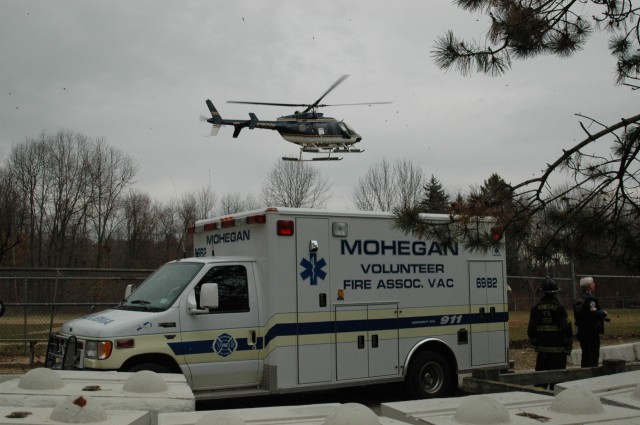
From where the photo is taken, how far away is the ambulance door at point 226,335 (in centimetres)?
807

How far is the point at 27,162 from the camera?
169 ft

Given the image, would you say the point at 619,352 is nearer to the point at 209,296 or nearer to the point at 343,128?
the point at 209,296

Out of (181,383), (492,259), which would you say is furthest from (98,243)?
(181,383)

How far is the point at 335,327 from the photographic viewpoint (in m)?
8.90

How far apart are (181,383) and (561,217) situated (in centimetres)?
458

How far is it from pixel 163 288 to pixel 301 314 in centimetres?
174

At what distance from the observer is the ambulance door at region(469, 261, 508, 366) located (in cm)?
1015

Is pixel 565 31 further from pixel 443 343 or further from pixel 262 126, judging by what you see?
pixel 262 126

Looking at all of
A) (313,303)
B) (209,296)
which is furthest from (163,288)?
(313,303)

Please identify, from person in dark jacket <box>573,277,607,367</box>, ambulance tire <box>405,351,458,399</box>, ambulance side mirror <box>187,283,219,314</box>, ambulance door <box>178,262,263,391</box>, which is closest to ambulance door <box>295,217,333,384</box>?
ambulance door <box>178,262,263,391</box>

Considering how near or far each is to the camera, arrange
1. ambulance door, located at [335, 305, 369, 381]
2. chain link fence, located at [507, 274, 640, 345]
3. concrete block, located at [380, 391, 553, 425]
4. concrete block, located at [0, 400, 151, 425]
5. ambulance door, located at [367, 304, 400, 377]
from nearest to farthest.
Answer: concrete block, located at [0, 400, 151, 425]
concrete block, located at [380, 391, 553, 425]
ambulance door, located at [335, 305, 369, 381]
ambulance door, located at [367, 304, 400, 377]
chain link fence, located at [507, 274, 640, 345]

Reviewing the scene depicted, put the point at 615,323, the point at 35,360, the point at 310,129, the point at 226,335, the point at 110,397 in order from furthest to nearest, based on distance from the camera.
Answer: the point at 310,129 → the point at 615,323 → the point at 35,360 → the point at 226,335 → the point at 110,397

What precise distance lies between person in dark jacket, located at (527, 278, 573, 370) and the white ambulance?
4.68 ft

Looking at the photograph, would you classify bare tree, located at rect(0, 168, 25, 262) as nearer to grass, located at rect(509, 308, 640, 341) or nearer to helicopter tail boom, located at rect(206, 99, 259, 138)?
helicopter tail boom, located at rect(206, 99, 259, 138)
